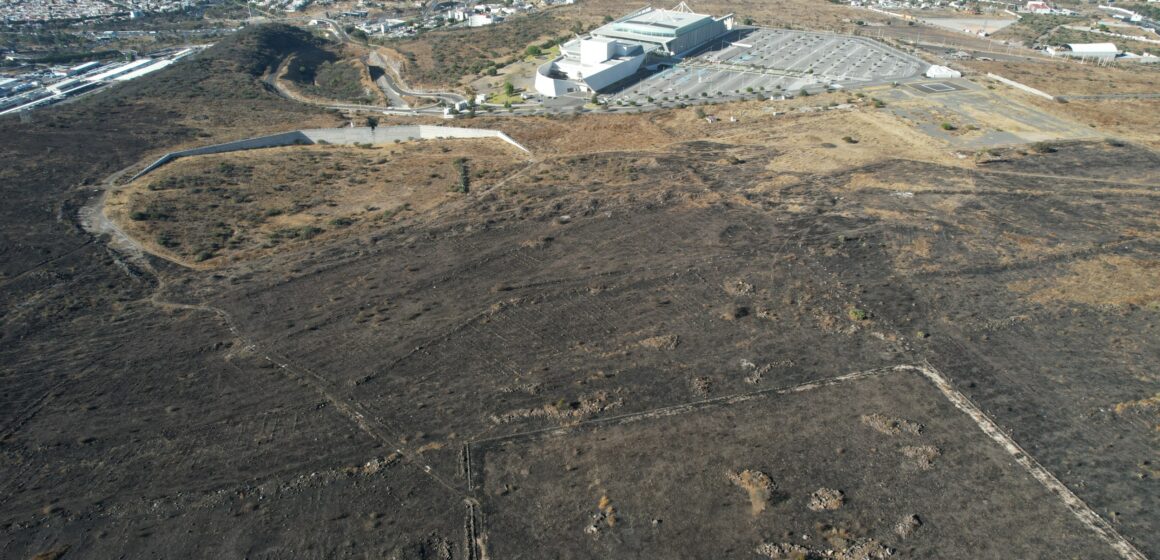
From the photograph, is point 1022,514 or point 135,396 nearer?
point 1022,514

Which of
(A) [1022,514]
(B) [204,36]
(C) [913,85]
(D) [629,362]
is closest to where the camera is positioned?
(A) [1022,514]

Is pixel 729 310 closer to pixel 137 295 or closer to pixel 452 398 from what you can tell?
pixel 452 398

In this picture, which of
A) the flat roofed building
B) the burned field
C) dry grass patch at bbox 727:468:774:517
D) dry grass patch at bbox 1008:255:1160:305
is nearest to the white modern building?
the flat roofed building

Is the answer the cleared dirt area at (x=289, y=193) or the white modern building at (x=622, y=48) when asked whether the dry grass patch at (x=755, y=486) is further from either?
the white modern building at (x=622, y=48)

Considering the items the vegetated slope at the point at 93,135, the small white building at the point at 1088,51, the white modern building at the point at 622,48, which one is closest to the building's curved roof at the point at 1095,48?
the small white building at the point at 1088,51

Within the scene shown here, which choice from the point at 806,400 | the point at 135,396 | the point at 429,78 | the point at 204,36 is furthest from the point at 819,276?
the point at 204,36

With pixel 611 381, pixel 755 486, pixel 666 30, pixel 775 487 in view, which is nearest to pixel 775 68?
pixel 666 30

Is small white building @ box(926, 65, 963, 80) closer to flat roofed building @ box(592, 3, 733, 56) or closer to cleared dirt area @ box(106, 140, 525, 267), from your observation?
flat roofed building @ box(592, 3, 733, 56)
